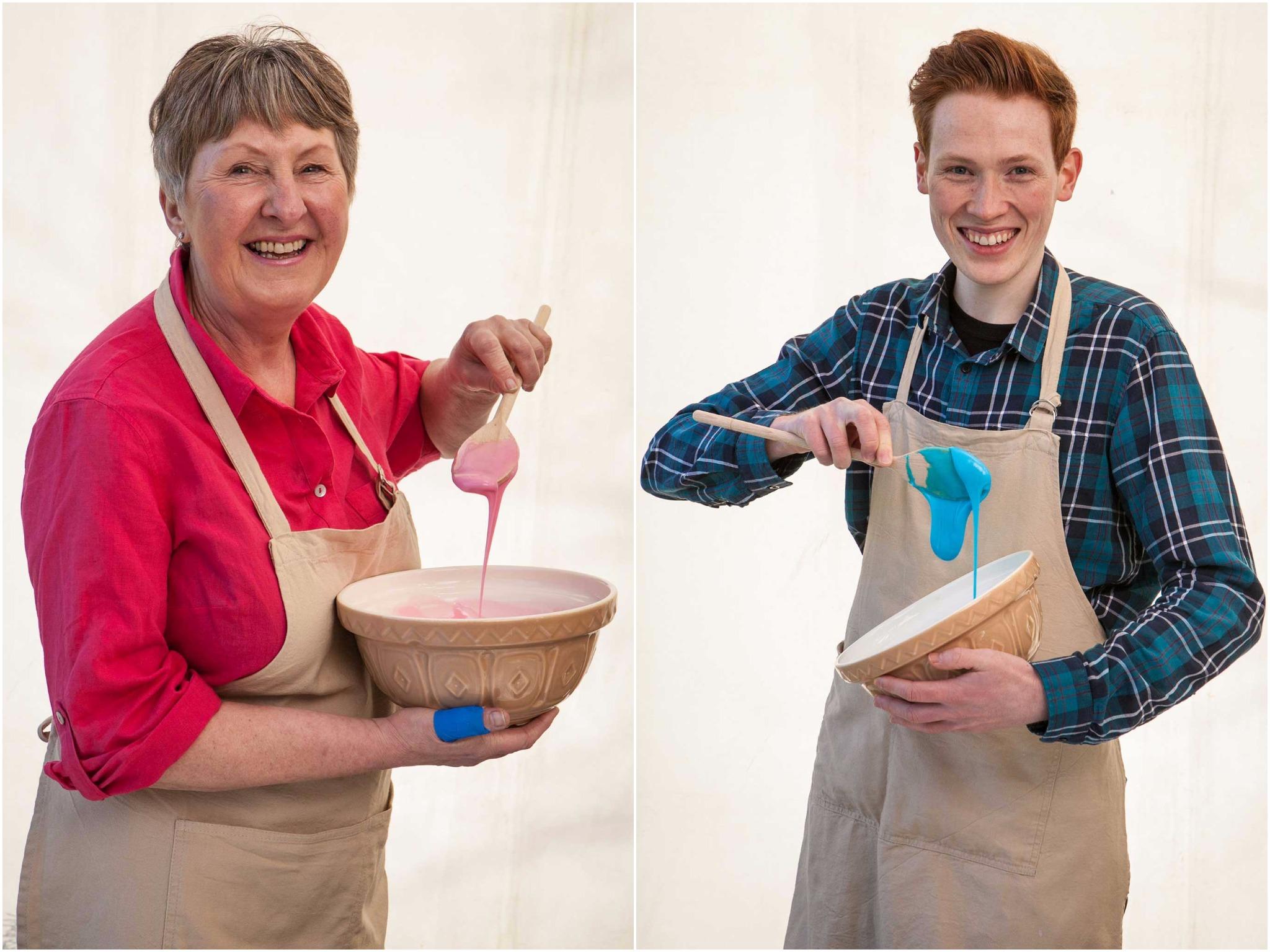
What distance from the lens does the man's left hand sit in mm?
1365

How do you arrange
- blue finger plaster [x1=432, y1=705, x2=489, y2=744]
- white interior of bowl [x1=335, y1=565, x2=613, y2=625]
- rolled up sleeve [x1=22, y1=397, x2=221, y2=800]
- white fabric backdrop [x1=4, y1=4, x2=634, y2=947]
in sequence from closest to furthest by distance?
rolled up sleeve [x1=22, y1=397, x2=221, y2=800] < blue finger plaster [x1=432, y1=705, x2=489, y2=744] < white interior of bowl [x1=335, y1=565, x2=613, y2=625] < white fabric backdrop [x1=4, y1=4, x2=634, y2=947]

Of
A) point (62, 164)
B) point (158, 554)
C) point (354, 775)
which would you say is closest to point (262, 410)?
point (158, 554)

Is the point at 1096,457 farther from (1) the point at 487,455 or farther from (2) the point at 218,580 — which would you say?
(2) the point at 218,580

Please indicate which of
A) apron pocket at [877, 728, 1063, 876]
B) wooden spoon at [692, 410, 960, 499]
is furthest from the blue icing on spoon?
apron pocket at [877, 728, 1063, 876]

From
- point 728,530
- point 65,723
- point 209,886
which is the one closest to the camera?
point 65,723

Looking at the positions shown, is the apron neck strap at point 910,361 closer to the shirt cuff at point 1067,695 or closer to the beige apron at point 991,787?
the beige apron at point 991,787

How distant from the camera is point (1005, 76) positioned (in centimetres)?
155

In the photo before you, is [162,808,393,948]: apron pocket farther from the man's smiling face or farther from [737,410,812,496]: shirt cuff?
the man's smiling face

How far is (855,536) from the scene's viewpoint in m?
1.87

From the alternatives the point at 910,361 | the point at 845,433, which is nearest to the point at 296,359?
the point at 845,433

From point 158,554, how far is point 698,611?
1848mm

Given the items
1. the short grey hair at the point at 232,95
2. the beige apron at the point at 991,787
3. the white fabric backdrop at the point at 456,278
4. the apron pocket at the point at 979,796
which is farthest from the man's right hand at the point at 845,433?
the white fabric backdrop at the point at 456,278

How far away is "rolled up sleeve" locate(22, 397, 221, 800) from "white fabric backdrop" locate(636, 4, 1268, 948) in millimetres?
1783

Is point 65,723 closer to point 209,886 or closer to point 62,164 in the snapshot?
point 209,886
